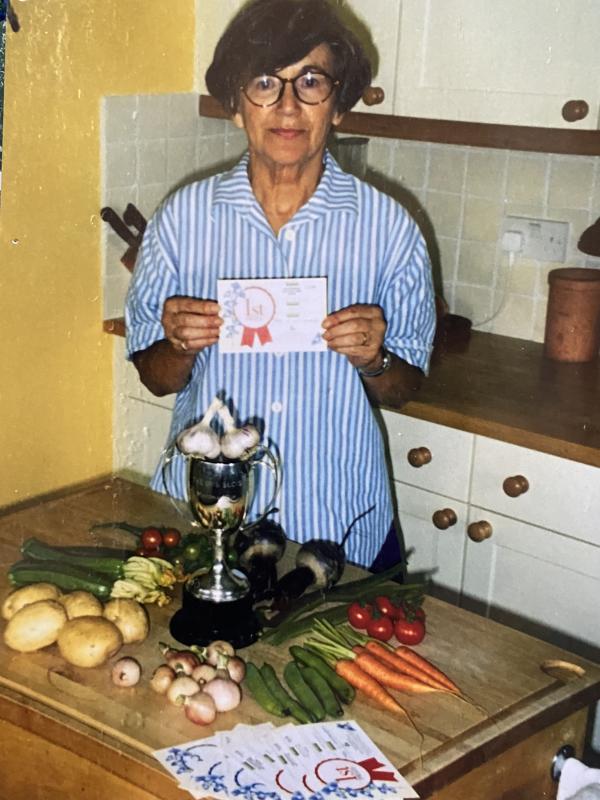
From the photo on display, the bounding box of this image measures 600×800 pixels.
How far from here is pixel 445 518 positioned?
2.38 m

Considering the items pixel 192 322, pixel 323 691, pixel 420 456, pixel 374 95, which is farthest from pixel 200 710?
pixel 374 95

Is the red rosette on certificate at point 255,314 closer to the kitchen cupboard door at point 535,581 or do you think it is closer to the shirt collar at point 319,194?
the shirt collar at point 319,194

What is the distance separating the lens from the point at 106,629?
1515 mm

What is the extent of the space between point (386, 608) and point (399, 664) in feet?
0.41

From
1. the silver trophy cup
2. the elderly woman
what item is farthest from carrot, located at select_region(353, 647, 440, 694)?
the elderly woman

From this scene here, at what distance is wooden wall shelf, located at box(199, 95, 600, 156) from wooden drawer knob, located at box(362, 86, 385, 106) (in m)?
0.03

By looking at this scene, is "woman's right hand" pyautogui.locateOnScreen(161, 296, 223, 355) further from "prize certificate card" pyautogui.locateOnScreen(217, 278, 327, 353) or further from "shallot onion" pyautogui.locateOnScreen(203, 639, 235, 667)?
"shallot onion" pyautogui.locateOnScreen(203, 639, 235, 667)

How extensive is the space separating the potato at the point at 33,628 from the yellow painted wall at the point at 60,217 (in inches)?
35.4

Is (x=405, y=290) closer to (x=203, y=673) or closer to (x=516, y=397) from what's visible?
(x=516, y=397)

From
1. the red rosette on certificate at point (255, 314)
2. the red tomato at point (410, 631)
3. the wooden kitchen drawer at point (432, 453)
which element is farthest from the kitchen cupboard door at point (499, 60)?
the red tomato at point (410, 631)

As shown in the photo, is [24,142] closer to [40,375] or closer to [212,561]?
[40,375]

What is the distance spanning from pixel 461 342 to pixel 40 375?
0.95m

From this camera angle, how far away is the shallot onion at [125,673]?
146 cm

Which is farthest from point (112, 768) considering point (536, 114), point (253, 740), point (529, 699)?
point (536, 114)
